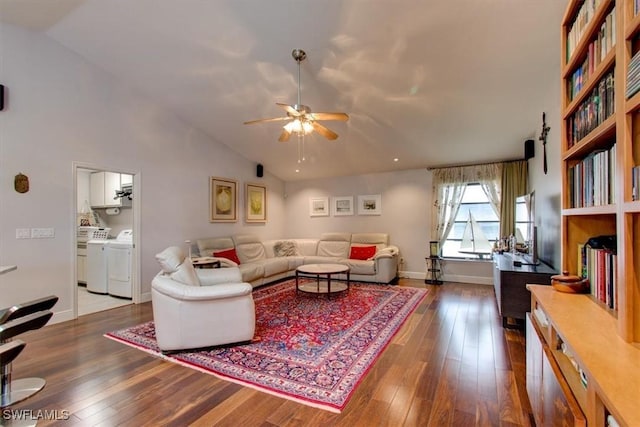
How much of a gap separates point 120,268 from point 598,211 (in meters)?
5.58

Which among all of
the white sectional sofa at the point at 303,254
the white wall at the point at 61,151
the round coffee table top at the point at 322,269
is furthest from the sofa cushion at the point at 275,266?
the white wall at the point at 61,151

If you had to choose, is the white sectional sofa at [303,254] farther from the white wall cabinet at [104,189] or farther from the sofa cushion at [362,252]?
the white wall cabinet at [104,189]

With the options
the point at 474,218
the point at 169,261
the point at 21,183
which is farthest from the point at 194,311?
the point at 474,218

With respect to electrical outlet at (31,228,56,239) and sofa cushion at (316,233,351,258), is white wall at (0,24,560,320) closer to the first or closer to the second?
electrical outlet at (31,228,56,239)

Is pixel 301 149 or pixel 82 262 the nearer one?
pixel 82 262

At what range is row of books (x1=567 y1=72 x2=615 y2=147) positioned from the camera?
1.27m

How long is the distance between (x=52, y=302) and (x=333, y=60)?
3.24m

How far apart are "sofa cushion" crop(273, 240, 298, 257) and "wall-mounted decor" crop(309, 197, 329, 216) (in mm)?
951

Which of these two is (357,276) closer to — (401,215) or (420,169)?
(401,215)

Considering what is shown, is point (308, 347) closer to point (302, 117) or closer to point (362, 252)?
point (302, 117)

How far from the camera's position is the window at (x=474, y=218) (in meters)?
5.63

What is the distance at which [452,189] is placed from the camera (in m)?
5.85

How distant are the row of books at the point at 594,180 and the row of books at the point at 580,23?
63 centimetres

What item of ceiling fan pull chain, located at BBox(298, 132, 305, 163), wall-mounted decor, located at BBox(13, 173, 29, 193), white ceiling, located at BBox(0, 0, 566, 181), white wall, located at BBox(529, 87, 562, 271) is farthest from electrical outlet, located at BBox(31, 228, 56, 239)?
white wall, located at BBox(529, 87, 562, 271)
